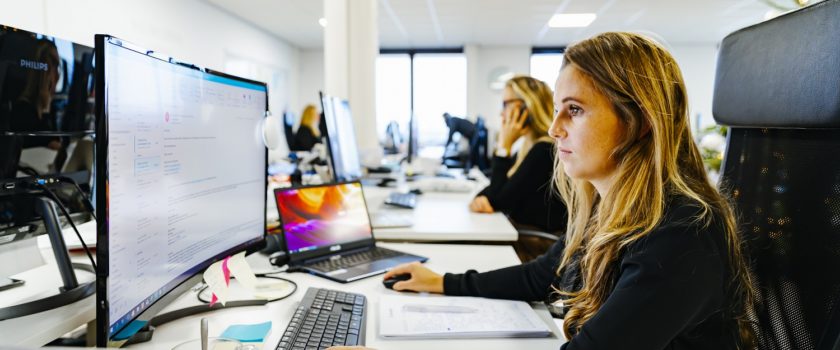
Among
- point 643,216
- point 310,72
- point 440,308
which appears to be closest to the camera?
point 643,216

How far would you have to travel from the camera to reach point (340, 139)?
7.19 ft

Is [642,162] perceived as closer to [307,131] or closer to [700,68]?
[307,131]

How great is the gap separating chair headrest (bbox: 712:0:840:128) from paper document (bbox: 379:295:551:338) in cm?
51

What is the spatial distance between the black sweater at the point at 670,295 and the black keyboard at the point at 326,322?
359mm

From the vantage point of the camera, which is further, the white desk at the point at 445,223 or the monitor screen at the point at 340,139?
the monitor screen at the point at 340,139

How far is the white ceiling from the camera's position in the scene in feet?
19.6

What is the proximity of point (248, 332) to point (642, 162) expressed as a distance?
2.31ft

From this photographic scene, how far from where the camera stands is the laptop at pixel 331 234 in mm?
1289

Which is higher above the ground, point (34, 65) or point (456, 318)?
point (34, 65)

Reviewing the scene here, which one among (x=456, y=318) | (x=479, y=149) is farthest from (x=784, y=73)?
(x=479, y=149)

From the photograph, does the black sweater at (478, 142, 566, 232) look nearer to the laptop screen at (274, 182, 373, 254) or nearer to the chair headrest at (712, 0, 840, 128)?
the laptop screen at (274, 182, 373, 254)

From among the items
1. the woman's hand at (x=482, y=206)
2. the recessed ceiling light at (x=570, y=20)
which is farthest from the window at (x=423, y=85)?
the woman's hand at (x=482, y=206)

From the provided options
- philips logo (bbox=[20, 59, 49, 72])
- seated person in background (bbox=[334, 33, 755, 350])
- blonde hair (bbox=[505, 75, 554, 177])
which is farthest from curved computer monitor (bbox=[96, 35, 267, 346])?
blonde hair (bbox=[505, 75, 554, 177])

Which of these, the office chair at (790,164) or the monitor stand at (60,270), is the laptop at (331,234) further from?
the office chair at (790,164)
